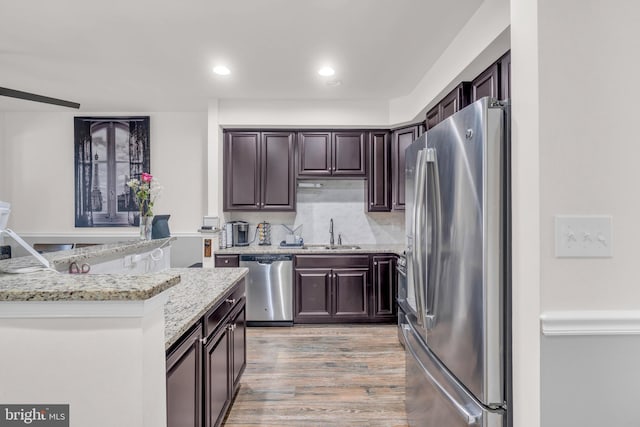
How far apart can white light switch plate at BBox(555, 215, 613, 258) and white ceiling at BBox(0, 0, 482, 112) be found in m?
1.68

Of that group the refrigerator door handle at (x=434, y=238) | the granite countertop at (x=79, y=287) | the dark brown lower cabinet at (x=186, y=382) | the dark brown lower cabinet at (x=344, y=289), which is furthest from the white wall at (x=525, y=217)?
the dark brown lower cabinet at (x=344, y=289)

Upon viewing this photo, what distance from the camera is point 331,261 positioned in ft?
12.4

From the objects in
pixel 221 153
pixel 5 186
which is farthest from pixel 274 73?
pixel 5 186

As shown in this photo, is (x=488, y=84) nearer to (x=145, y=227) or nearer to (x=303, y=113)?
(x=303, y=113)

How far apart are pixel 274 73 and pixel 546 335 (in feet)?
9.80

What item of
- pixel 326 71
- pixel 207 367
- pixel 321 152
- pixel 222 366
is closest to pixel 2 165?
pixel 321 152

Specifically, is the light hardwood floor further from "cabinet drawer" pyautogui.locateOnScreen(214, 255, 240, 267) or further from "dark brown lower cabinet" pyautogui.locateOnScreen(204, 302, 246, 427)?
"cabinet drawer" pyautogui.locateOnScreen(214, 255, 240, 267)

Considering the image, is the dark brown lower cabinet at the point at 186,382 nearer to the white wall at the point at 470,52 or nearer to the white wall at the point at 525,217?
the white wall at the point at 525,217

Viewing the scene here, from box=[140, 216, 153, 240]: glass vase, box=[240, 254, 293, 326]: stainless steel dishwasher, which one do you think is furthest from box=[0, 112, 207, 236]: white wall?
box=[140, 216, 153, 240]: glass vase

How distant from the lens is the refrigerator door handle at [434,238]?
1455 mm

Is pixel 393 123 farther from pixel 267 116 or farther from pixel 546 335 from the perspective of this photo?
pixel 546 335

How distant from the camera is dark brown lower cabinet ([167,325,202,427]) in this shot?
1.17 metres

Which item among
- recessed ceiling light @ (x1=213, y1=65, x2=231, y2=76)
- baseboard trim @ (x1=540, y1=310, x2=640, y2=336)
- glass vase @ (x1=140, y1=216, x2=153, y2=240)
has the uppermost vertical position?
recessed ceiling light @ (x1=213, y1=65, x2=231, y2=76)

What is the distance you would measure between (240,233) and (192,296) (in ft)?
8.22
